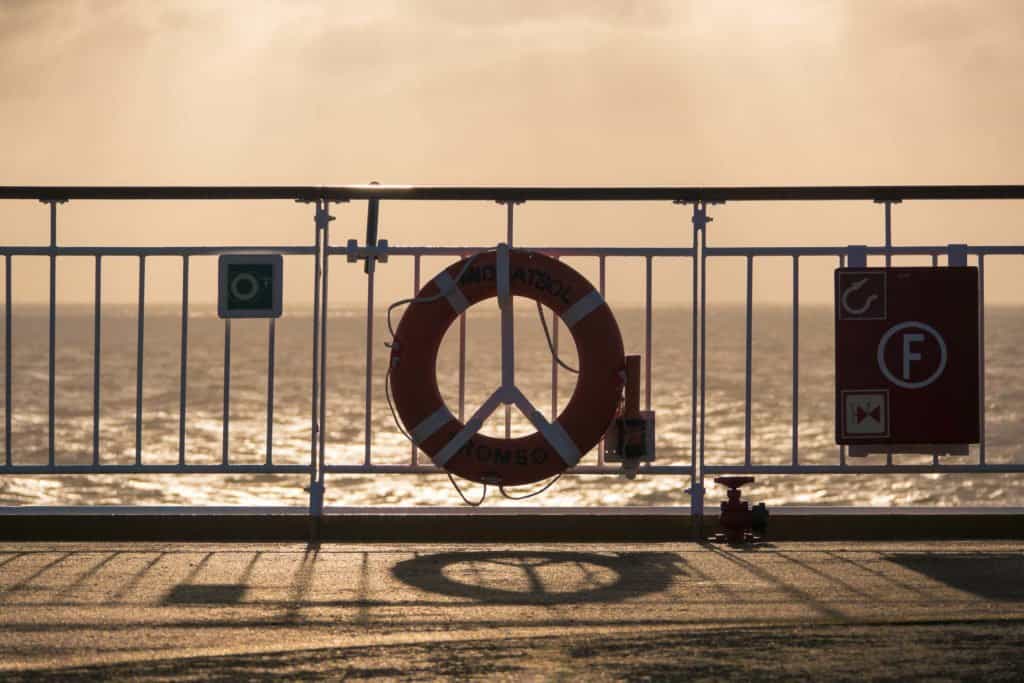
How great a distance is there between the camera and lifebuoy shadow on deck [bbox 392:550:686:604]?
425 cm

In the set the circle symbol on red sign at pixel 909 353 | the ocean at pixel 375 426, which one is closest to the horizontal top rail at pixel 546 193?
the circle symbol on red sign at pixel 909 353

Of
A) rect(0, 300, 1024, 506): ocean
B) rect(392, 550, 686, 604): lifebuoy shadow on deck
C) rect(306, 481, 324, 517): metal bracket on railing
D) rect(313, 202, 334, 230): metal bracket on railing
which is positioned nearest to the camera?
rect(392, 550, 686, 604): lifebuoy shadow on deck

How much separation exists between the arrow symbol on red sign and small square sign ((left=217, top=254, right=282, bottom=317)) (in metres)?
1.83

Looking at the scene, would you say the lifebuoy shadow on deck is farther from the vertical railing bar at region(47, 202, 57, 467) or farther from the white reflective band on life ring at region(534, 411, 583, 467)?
the vertical railing bar at region(47, 202, 57, 467)

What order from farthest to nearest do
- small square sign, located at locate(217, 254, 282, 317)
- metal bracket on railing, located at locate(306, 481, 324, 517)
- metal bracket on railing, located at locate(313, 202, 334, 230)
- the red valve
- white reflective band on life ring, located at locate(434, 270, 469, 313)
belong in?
small square sign, located at locate(217, 254, 282, 317) → metal bracket on railing, located at locate(313, 202, 334, 230) → white reflective band on life ring, located at locate(434, 270, 469, 313) → metal bracket on railing, located at locate(306, 481, 324, 517) → the red valve

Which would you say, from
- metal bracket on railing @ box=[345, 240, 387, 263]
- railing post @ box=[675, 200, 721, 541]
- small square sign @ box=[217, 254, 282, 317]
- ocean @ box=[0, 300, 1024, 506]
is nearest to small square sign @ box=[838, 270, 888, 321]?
railing post @ box=[675, 200, 721, 541]

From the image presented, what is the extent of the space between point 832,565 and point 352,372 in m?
65.1

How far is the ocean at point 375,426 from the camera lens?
37.9 metres

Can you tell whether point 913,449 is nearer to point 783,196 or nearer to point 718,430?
Answer: point 783,196

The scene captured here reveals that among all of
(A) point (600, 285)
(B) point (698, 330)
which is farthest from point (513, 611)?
(A) point (600, 285)

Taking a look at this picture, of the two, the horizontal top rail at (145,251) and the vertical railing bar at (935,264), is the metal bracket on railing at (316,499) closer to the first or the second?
the horizontal top rail at (145,251)

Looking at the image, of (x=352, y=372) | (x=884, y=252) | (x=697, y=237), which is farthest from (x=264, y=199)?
(x=352, y=372)

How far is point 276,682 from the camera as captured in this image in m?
3.25

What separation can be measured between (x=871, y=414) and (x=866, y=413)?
2 centimetres
